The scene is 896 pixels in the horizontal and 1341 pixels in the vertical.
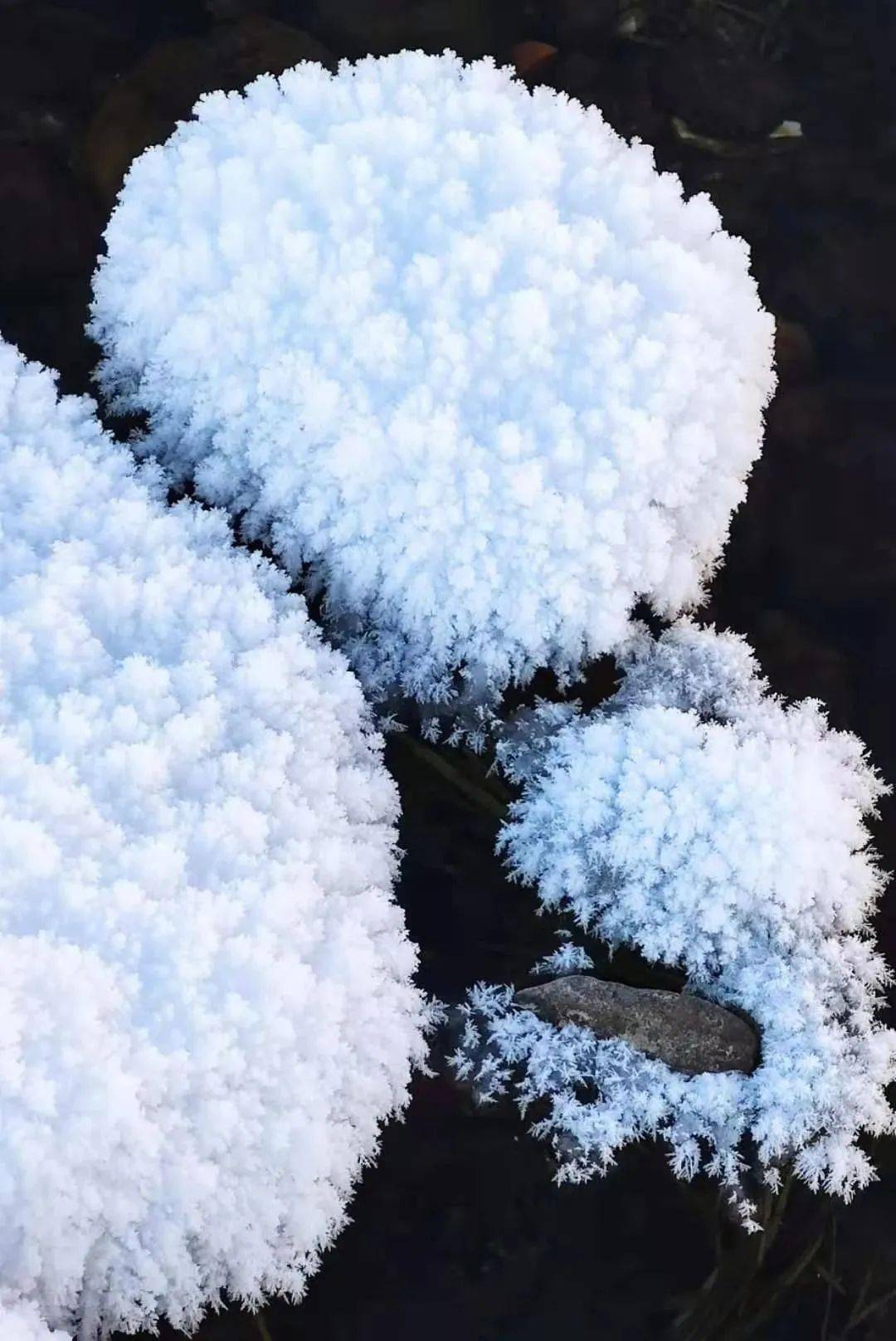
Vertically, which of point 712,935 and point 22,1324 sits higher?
point 712,935

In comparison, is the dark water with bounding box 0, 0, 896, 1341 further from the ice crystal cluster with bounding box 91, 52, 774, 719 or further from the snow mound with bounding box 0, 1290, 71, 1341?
the snow mound with bounding box 0, 1290, 71, 1341

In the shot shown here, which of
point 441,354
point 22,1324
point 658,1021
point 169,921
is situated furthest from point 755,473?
point 22,1324

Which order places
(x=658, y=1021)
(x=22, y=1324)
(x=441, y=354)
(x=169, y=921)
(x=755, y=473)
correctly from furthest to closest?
(x=755, y=473) → (x=658, y=1021) → (x=441, y=354) → (x=169, y=921) → (x=22, y=1324)

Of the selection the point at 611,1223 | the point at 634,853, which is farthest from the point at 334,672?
the point at 611,1223

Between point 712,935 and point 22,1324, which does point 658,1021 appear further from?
point 22,1324

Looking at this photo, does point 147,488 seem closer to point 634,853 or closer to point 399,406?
point 399,406

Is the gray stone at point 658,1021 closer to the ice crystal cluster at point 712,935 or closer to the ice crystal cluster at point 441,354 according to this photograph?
the ice crystal cluster at point 712,935
